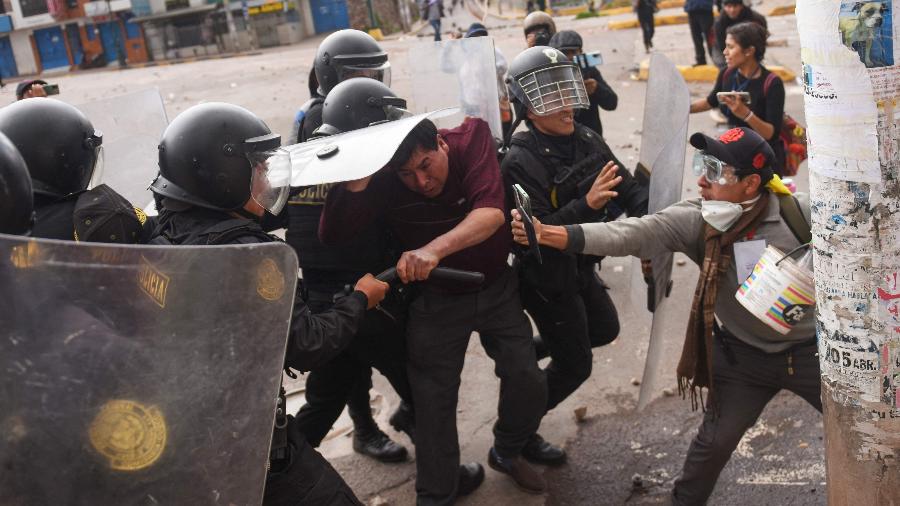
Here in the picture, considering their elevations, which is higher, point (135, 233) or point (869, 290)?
point (135, 233)

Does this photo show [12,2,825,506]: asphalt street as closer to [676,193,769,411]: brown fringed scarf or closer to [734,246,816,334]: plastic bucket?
[676,193,769,411]: brown fringed scarf

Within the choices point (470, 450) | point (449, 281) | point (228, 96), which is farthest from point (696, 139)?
point (228, 96)

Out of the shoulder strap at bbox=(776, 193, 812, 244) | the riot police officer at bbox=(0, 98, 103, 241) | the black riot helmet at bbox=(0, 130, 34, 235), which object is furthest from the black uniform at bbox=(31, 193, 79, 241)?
the shoulder strap at bbox=(776, 193, 812, 244)

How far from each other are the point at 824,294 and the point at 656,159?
1514 millimetres

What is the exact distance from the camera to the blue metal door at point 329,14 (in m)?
36.2

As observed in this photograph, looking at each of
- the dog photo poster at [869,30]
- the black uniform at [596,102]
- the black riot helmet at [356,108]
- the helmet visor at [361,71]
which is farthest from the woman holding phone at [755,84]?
the dog photo poster at [869,30]

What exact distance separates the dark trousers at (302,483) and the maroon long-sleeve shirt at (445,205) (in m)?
0.89

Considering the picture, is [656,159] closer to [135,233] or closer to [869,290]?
[869,290]

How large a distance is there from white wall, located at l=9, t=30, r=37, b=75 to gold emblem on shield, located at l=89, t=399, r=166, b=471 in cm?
4140

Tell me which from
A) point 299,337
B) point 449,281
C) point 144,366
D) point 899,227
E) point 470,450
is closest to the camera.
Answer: point 144,366

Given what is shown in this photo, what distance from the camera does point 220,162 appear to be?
2701 mm

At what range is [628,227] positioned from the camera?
3146 millimetres

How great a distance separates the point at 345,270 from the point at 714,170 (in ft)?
4.74

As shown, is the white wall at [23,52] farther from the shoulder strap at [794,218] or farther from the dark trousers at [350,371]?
the shoulder strap at [794,218]
